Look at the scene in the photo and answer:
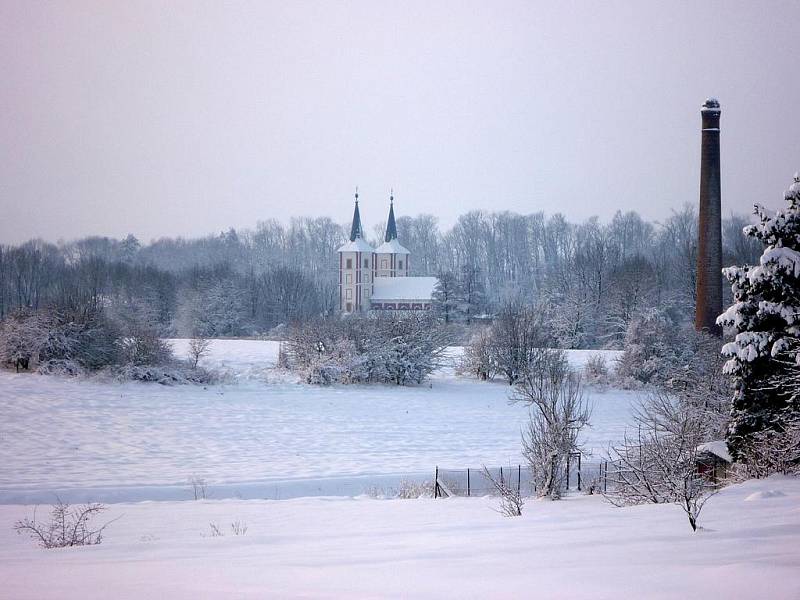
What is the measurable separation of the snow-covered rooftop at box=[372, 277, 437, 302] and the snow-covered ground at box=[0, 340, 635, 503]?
5299 centimetres

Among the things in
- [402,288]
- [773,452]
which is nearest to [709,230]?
[773,452]

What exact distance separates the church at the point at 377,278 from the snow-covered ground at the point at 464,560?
7809 cm

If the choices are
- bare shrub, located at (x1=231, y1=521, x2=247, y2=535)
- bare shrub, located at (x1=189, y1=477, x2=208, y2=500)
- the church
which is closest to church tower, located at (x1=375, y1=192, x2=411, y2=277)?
the church

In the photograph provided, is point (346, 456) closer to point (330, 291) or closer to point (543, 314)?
point (543, 314)

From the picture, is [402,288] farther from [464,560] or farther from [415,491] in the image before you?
[464,560]

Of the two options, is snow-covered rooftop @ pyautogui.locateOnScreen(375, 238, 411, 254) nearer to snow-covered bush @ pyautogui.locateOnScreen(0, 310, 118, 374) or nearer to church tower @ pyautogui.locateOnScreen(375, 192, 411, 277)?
church tower @ pyautogui.locateOnScreen(375, 192, 411, 277)

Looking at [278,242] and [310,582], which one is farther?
Result: [278,242]

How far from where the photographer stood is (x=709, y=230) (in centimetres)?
3294

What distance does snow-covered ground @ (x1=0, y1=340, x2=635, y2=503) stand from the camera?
18.0m

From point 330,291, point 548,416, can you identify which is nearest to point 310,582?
point 548,416

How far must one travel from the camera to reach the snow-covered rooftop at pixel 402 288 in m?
90.6

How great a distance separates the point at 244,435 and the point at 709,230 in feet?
73.9

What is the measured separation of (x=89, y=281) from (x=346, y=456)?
197 ft

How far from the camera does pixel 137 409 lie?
2752 centimetres
